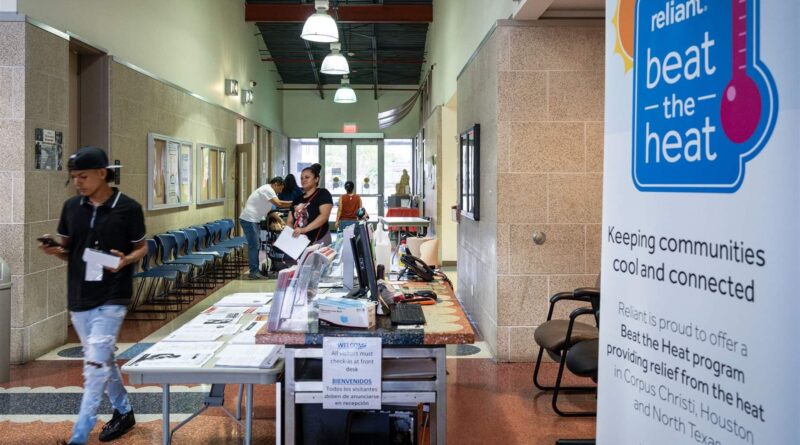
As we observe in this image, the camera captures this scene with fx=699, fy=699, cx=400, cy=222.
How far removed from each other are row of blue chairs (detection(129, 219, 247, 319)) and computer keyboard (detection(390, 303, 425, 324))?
166 inches

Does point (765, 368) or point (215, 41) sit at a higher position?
point (215, 41)

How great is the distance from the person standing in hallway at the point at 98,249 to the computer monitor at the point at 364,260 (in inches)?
43.7

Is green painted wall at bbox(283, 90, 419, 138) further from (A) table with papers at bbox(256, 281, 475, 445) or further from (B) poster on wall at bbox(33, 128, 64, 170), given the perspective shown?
(A) table with papers at bbox(256, 281, 475, 445)

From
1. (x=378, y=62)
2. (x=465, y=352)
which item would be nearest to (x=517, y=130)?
(x=465, y=352)

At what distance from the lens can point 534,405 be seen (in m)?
4.32

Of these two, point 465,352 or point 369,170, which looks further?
point 369,170

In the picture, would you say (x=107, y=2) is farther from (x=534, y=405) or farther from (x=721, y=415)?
(x=721, y=415)

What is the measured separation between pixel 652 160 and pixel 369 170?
18396mm

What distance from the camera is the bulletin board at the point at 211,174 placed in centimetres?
1025

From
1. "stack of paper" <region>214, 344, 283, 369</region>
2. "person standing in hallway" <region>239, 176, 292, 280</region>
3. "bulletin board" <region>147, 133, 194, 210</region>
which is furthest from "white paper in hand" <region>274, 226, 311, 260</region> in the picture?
"person standing in hallway" <region>239, 176, 292, 280</region>

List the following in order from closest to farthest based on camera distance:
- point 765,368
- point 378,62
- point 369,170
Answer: point 765,368 → point 378,62 → point 369,170

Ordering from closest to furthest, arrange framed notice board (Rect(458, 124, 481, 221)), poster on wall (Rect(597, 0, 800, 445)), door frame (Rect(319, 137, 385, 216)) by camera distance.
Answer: poster on wall (Rect(597, 0, 800, 445)), framed notice board (Rect(458, 124, 481, 221)), door frame (Rect(319, 137, 385, 216))

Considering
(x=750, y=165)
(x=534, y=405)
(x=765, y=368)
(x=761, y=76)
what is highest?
(x=761, y=76)

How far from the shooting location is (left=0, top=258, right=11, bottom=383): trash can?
4.60 m
